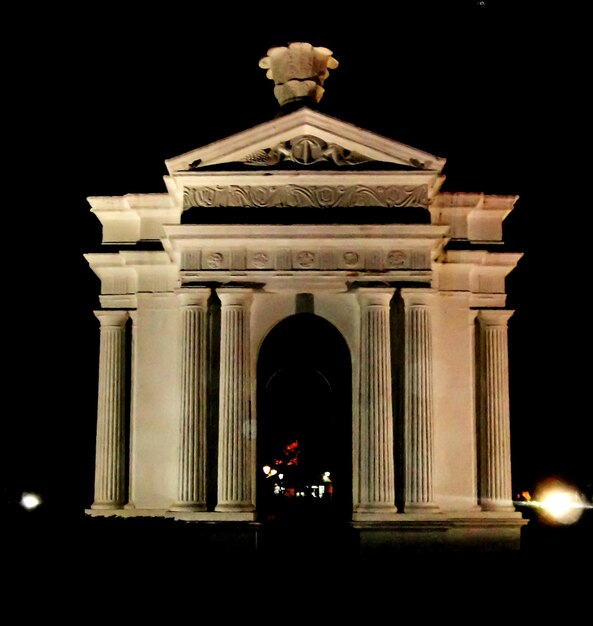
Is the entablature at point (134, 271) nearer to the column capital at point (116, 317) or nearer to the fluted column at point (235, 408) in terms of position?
the column capital at point (116, 317)

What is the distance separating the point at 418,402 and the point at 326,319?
3.42 meters

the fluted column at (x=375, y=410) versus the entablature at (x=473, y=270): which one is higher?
the entablature at (x=473, y=270)

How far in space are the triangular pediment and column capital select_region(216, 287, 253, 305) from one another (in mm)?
3299

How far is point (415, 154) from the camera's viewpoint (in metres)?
29.0

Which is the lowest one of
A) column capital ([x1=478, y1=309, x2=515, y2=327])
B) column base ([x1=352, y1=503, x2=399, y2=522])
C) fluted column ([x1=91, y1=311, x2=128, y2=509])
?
column base ([x1=352, y1=503, x2=399, y2=522])

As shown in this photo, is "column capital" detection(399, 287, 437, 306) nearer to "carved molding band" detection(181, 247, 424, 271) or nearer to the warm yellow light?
"carved molding band" detection(181, 247, 424, 271)

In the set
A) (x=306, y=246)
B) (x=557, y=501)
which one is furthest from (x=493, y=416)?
(x=557, y=501)

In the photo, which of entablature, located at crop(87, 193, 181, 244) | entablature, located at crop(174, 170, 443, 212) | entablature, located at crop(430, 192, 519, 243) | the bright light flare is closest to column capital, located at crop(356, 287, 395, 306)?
entablature, located at crop(174, 170, 443, 212)

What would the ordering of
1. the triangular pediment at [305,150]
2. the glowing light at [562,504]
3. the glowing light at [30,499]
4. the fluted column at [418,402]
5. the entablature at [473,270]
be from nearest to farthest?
1. the fluted column at [418,402]
2. the triangular pediment at [305,150]
3. the entablature at [473,270]
4. the glowing light at [30,499]
5. the glowing light at [562,504]

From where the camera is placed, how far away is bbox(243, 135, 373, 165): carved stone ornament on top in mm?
29297

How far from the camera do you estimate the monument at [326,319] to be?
28344 mm

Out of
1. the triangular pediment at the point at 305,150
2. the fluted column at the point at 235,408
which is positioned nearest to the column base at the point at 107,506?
the fluted column at the point at 235,408

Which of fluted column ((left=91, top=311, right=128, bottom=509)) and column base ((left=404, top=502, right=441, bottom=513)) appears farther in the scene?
fluted column ((left=91, top=311, right=128, bottom=509))

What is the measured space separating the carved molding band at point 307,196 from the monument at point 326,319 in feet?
0.13
